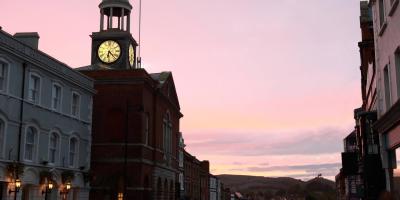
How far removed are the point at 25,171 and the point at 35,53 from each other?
6.66 m

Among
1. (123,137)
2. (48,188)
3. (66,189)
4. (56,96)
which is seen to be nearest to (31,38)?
(56,96)

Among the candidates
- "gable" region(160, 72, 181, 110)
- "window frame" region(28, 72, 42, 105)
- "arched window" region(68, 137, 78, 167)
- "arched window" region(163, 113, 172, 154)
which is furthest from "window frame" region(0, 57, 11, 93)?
"arched window" region(163, 113, 172, 154)

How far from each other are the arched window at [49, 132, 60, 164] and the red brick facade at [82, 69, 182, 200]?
9414mm

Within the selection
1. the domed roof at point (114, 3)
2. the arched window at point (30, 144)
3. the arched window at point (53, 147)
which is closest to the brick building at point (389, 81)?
the arched window at point (30, 144)

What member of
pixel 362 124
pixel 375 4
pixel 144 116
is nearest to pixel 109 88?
pixel 144 116

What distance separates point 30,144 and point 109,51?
77.0ft

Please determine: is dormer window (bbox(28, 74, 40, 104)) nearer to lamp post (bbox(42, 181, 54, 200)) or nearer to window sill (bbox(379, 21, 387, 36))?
lamp post (bbox(42, 181, 54, 200))

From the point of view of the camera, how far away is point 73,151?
124 ft

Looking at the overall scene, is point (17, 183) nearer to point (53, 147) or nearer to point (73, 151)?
point (53, 147)

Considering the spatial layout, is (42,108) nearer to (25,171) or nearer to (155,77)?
(25,171)

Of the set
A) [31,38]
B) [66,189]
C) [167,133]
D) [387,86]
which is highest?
[31,38]

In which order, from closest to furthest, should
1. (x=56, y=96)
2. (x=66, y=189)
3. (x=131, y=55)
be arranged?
(x=66, y=189) < (x=56, y=96) < (x=131, y=55)

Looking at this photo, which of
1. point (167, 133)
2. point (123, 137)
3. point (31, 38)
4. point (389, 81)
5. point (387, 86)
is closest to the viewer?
point (389, 81)

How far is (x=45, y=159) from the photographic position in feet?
108
